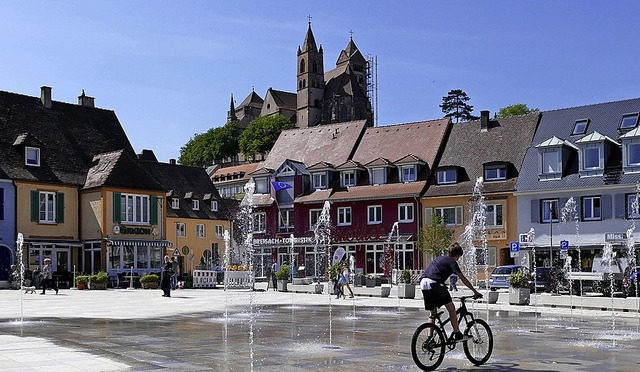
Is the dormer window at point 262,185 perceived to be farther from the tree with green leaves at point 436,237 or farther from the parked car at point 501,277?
the parked car at point 501,277

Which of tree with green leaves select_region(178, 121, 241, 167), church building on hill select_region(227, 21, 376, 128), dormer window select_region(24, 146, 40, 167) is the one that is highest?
church building on hill select_region(227, 21, 376, 128)

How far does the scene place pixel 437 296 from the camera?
12.0m

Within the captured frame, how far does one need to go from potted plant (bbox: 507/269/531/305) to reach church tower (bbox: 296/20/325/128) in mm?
139010

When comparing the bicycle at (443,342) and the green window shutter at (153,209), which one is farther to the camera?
the green window shutter at (153,209)

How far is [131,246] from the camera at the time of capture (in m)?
51.8

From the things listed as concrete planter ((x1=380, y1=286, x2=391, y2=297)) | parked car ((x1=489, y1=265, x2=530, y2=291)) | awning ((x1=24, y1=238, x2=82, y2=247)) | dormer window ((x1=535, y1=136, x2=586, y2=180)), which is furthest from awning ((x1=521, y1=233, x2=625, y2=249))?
awning ((x1=24, y1=238, x2=82, y2=247))

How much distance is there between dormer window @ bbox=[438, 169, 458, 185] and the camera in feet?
187

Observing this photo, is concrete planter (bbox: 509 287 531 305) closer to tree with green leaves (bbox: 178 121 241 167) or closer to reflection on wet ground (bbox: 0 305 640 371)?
reflection on wet ground (bbox: 0 305 640 371)

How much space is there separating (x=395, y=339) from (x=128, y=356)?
559cm

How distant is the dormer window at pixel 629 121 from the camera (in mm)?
50938

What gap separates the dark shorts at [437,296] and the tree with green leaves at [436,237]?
4041cm

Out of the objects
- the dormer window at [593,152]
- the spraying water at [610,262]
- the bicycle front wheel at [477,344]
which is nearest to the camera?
the bicycle front wheel at [477,344]

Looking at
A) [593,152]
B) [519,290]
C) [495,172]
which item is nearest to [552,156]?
[593,152]

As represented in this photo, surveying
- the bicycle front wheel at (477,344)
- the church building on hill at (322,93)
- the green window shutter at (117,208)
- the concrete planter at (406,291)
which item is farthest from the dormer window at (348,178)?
the church building on hill at (322,93)
